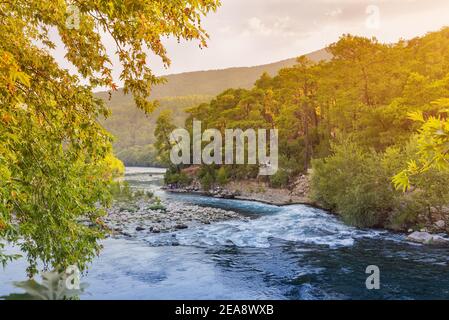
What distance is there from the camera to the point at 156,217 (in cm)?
2942

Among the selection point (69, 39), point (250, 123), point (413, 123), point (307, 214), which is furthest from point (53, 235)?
point (250, 123)

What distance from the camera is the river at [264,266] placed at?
44.4ft

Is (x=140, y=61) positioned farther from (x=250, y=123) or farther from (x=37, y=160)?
(x=250, y=123)

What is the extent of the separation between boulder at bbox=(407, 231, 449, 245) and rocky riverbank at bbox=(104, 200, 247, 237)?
1164cm

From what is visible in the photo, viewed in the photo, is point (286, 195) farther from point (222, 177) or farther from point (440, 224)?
point (440, 224)

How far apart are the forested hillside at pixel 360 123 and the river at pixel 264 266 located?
2.37 m

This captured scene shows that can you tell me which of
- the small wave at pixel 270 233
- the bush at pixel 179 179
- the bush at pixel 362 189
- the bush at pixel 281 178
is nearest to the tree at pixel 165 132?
the bush at pixel 179 179

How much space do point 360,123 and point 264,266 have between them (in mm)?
22108

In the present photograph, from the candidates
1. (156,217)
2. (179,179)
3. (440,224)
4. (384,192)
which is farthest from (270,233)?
(179,179)

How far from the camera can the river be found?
13.5 m

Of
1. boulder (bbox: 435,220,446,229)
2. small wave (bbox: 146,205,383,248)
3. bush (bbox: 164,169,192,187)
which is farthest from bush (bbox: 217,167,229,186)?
boulder (bbox: 435,220,446,229)

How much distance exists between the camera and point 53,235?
7.82 metres

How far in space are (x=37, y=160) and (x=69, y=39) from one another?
2141 mm

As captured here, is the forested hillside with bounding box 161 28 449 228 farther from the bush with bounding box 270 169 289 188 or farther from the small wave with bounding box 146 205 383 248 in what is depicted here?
the small wave with bounding box 146 205 383 248
